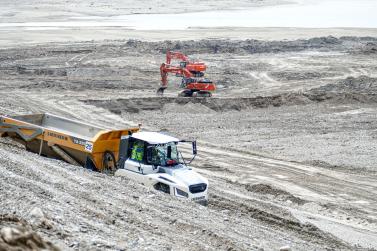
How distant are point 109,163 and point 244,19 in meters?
77.6

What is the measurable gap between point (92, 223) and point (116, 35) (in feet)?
192

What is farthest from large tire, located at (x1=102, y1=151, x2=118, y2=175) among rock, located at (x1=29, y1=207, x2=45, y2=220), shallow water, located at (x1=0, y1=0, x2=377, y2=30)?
shallow water, located at (x1=0, y1=0, x2=377, y2=30)

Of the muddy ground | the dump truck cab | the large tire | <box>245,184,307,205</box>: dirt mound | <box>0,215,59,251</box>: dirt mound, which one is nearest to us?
<box>0,215,59,251</box>: dirt mound

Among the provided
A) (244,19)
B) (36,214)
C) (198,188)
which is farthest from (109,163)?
(244,19)

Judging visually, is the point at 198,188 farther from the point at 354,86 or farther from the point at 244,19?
the point at 244,19

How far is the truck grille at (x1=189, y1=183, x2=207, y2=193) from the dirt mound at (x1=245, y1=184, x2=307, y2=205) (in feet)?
13.2

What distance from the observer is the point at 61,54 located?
174 ft

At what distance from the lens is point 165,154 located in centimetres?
Answer: 1803

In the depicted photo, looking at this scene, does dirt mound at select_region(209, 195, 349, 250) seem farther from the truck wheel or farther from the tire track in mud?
the tire track in mud

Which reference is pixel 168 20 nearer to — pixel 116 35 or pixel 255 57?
pixel 116 35

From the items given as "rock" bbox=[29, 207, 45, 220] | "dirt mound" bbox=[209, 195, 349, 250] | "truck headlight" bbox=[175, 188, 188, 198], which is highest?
"rock" bbox=[29, 207, 45, 220]

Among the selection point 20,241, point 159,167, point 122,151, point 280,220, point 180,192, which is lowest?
point 280,220

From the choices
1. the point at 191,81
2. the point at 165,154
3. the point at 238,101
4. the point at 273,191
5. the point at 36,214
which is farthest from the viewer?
the point at 191,81

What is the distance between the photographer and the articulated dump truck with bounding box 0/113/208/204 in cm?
1734
